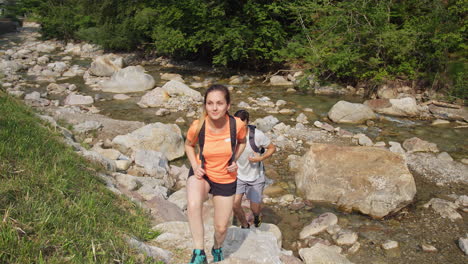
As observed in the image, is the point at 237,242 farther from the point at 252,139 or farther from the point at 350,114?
the point at 350,114

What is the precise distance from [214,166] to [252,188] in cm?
176

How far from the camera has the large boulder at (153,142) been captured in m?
8.24

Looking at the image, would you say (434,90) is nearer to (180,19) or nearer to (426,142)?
(426,142)

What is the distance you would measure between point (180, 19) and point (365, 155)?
14.8 m

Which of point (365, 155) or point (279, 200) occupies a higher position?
point (365, 155)

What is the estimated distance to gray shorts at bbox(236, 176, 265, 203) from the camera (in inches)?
183

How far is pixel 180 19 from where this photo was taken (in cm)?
1888

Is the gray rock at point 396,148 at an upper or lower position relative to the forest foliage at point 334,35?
lower

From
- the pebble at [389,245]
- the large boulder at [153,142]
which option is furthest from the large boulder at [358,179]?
the large boulder at [153,142]

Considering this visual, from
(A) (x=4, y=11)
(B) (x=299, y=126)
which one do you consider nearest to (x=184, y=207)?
(B) (x=299, y=126)

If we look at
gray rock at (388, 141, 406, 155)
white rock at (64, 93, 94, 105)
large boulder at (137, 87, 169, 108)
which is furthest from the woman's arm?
white rock at (64, 93, 94, 105)

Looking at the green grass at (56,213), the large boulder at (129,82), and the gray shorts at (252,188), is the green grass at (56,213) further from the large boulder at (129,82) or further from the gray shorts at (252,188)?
the large boulder at (129,82)

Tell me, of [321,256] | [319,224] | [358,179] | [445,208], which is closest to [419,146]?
[445,208]

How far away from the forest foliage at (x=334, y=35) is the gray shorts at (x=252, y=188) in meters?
11.0
